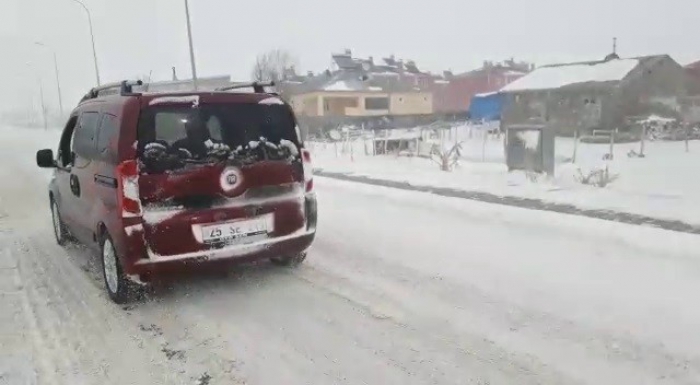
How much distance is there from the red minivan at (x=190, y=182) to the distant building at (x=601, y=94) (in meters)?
29.5

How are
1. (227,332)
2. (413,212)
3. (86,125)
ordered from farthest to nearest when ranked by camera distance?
(413,212) < (86,125) < (227,332)

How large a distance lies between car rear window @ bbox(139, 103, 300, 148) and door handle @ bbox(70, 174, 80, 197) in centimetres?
165

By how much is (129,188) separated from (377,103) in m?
57.2

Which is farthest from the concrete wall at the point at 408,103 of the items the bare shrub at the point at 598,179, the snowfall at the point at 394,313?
the snowfall at the point at 394,313

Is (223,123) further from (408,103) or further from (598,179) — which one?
(408,103)

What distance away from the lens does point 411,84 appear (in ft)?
222

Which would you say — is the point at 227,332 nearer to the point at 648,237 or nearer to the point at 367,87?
the point at 648,237

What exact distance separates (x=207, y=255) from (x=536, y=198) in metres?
6.84

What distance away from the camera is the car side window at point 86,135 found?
517 cm

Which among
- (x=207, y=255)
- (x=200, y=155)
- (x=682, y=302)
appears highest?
(x=200, y=155)

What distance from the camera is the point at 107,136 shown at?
4742 millimetres

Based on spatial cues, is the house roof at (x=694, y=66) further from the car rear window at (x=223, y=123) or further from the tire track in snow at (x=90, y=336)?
the tire track in snow at (x=90, y=336)

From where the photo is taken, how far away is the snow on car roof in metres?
34.7

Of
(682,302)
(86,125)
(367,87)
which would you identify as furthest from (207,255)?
(367,87)
